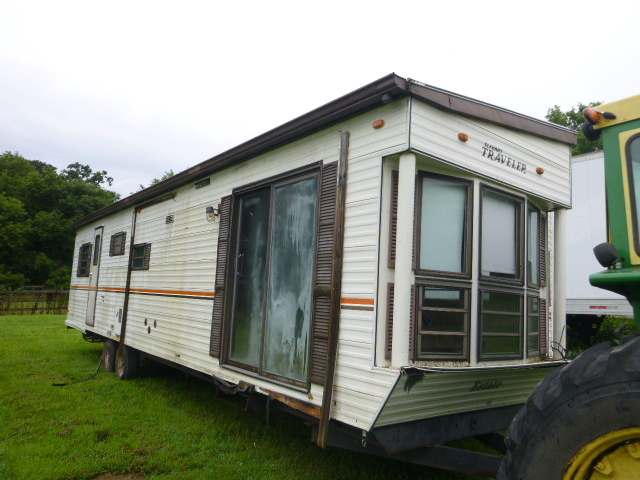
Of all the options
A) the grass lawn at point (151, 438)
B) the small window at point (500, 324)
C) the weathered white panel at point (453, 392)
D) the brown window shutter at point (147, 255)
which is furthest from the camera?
the brown window shutter at point (147, 255)

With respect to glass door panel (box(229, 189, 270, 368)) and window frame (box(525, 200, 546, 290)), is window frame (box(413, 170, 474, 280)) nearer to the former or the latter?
window frame (box(525, 200, 546, 290))

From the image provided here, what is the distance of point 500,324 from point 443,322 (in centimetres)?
65

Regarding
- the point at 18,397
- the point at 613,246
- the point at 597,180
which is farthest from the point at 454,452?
the point at 597,180

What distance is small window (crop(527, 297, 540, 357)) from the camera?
13.3ft

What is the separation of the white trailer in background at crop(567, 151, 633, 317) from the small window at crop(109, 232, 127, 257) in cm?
765

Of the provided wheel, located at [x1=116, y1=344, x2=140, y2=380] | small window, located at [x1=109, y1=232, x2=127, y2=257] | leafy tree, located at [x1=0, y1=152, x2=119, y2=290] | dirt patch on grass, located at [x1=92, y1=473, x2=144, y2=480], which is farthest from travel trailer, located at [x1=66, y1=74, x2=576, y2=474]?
leafy tree, located at [x1=0, y1=152, x2=119, y2=290]

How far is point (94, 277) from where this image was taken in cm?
974

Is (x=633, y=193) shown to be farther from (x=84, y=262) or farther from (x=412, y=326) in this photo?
(x=84, y=262)

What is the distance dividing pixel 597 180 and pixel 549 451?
7.46 meters

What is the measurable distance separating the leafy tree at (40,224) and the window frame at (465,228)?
97.7 feet

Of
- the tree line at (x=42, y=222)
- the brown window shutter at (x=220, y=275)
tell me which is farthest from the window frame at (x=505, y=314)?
the tree line at (x=42, y=222)

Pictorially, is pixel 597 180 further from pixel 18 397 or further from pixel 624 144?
pixel 18 397

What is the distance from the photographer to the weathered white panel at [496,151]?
333 cm

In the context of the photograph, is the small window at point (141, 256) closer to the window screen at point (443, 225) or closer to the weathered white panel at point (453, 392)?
the window screen at point (443, 225)
